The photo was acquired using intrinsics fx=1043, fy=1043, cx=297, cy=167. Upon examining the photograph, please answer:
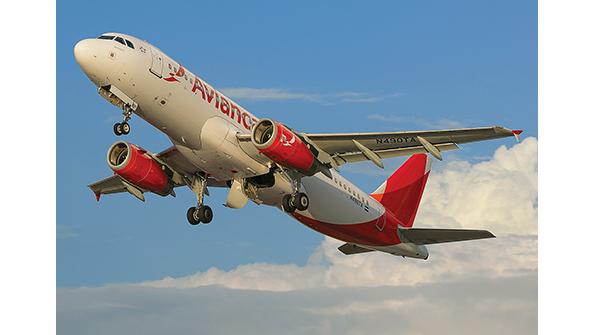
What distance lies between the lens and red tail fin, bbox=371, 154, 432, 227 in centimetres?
5784

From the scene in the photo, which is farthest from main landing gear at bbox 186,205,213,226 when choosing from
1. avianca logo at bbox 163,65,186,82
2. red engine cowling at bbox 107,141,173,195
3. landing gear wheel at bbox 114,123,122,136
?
landing gear wheel at bbox 114,123,122,136

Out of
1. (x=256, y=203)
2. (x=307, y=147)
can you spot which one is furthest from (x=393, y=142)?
(x=256, y=203)

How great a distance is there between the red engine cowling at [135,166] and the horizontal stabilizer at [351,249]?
1218 centimetres

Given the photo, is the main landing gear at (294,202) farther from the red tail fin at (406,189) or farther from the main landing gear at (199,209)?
the red tail fin at (406,189)

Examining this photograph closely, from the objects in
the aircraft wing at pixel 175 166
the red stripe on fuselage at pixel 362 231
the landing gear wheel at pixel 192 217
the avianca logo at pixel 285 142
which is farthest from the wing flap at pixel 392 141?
the landing gear wheel at pixel 192 217

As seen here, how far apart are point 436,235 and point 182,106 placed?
1727cm

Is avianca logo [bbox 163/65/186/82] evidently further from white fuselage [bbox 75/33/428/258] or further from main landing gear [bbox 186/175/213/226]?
main landing gear [bbox 186/175/213/226]

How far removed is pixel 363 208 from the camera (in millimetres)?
52000

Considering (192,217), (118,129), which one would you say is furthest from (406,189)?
(118,129)

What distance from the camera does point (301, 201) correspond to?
45.9 m

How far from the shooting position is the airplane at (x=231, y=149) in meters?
41.7

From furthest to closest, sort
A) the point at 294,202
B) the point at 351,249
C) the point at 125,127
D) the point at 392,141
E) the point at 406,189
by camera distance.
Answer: the point at 406,189, the point at 351,249, the point at 294,202, the point at 392,141, the point at 125,127

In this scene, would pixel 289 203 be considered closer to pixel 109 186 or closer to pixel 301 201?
pixel 301 201

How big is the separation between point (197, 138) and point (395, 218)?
15567mm
